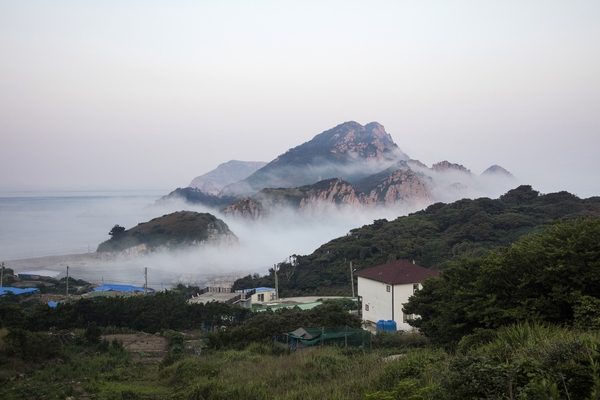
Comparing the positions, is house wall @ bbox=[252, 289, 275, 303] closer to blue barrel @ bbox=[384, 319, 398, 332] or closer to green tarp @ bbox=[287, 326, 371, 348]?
blue barrel @ bbox=[384, 319, 398, 332]

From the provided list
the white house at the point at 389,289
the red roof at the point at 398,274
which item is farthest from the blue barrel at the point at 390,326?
the red roof at the point at 398,274

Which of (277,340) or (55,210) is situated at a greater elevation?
(55,210)

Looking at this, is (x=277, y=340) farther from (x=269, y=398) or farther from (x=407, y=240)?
(x=407, y=240)

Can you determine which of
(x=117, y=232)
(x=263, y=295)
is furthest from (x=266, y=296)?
(x=117, y=232)

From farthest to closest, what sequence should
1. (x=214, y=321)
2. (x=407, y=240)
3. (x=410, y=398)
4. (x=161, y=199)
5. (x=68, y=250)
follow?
(x=161, y=199) < (x=68, y=250) < (x=407, y=240) < (x=214, y=321) < (x=410, y=398)

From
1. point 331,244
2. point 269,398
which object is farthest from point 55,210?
point 269,398

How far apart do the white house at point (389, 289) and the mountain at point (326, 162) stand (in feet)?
316

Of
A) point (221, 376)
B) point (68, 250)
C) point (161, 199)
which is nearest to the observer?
point (221, 376)

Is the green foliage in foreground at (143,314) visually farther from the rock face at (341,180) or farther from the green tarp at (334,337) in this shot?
the rock face at (341,180)

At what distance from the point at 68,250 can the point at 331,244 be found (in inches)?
1536

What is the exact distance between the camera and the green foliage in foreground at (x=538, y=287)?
9.31 meters

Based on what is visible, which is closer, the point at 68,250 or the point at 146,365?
the point at 146,365

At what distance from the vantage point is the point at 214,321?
903 inches

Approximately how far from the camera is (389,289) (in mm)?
24547
